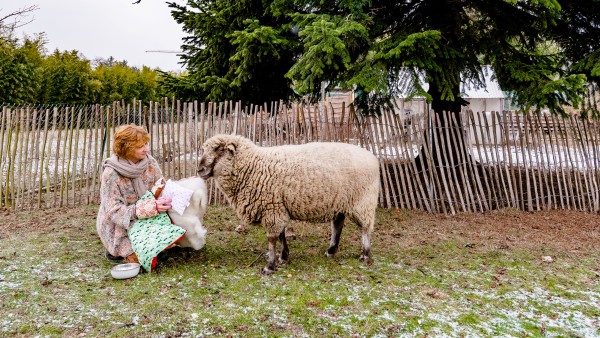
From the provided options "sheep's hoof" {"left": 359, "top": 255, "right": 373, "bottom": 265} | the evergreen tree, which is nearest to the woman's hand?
"sheep's hoof" {"left": 359, "top": 255, "right": 373, "bottom": 265}

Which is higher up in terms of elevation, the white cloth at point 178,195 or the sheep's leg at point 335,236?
the white cloth at point 178,195

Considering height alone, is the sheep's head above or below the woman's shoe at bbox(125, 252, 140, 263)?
above

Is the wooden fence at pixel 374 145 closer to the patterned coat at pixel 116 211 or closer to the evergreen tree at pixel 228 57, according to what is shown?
the evergreen tree at pixel 228 57

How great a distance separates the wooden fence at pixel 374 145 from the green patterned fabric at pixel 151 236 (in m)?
2.98

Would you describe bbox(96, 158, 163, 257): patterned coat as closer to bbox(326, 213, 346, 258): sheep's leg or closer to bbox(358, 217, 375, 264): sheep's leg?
bbox(326, 213, 346, 258): sheep's leg

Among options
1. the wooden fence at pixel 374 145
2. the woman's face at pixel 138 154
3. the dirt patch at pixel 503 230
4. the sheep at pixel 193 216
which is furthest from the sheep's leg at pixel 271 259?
the wooden fence at pixel 374 145

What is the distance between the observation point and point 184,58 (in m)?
10.7

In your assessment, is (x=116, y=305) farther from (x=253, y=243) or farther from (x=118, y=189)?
(x=253, y=243)

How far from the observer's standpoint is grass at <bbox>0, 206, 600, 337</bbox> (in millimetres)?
3271

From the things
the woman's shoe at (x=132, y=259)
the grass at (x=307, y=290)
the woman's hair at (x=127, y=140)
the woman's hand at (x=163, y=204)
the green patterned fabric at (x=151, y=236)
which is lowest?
the grass at (x=307, y=290)

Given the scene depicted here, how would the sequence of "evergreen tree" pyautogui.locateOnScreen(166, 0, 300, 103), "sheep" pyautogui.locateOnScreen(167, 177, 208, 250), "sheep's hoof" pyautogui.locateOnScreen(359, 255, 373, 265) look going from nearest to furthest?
"sheep" pyautogui.locateOnScreen(167, 177, 208, 250)
"sheep's hoof" pyautogui.locateOnScreen(359, 255, 373, 265)
"evergreen tree" pyautogui.locateOnScreen(166, 0, 300, 103)

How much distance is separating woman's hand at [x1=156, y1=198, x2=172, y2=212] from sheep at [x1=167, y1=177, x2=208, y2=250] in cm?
10

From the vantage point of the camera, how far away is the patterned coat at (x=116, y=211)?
14.2ft

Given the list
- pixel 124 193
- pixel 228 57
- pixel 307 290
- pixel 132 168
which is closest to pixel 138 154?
pixel 132 168
